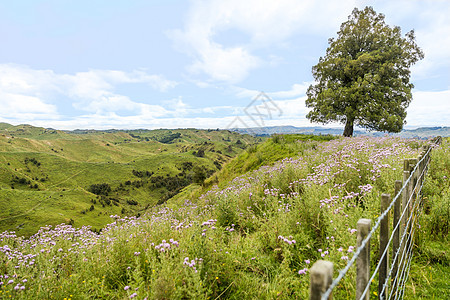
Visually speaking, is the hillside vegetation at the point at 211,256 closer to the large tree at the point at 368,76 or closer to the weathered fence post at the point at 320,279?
the weathered fence post at the point at 320,279

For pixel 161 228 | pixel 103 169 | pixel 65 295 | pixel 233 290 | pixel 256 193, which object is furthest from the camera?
pixel 103 169

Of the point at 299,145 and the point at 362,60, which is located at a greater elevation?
the point at 362,60

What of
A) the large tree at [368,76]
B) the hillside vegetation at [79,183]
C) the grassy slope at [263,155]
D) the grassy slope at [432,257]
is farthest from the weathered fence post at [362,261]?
the hillside vegetation at [79,183]

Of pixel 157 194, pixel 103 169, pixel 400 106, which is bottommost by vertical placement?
pixel 157 194

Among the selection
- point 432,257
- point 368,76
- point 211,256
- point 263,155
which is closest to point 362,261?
point 211,256

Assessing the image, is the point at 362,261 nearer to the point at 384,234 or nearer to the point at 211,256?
the point at 384,234

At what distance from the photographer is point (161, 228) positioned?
492 centimetres

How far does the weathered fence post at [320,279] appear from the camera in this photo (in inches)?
38.4

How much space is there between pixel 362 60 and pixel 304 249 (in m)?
20.0

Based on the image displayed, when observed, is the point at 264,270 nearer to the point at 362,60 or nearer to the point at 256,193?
the point at 256,193

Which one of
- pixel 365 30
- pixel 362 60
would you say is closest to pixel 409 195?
pixel 362 60

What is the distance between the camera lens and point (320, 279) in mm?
991

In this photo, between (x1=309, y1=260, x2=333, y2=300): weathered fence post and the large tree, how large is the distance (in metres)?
20.4

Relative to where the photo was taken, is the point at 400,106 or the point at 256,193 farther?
the point at 400,106
